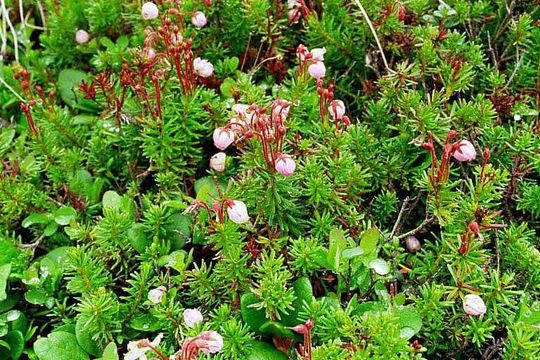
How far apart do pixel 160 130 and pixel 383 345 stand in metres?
1.02

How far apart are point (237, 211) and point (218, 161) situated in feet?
1.01

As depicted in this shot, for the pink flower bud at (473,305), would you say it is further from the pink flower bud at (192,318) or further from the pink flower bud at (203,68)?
the pink flower bud at (203,68)

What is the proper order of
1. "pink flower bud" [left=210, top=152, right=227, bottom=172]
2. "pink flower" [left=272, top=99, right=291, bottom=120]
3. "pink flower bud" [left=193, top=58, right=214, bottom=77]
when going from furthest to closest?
1. "pink flower bud" [left=193, top=58, right=214, bottom=77]
2. "pink flower bud" [left=210, top=152, right=227, bottom=172]
3. "pink flower" [left=272, top=99, right=291, bottom=120]

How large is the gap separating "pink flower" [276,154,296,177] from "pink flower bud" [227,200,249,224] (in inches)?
5.6

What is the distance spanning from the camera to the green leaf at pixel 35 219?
2.24 metres

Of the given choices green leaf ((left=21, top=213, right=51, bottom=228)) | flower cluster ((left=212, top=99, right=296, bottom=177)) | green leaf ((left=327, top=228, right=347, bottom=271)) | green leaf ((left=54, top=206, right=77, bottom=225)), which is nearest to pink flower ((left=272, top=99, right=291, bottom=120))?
flower cluster ((left=212, top=99, right=296, bottom=177))

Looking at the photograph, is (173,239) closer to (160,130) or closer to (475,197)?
(160,130)

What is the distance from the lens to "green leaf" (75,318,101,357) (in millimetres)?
1919

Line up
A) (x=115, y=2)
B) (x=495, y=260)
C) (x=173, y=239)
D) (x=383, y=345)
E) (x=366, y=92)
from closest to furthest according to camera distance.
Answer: (x=383, y=345) → (x=495, y=260) → (x=173, y=239) → (x=366, y=92) → (x=115, y=2)

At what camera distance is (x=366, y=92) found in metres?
2.41

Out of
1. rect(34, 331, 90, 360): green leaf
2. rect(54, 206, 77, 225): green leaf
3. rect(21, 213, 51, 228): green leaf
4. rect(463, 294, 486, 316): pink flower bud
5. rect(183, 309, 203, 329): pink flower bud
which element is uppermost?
rect(463, 294, 486, 316): pink flower bud

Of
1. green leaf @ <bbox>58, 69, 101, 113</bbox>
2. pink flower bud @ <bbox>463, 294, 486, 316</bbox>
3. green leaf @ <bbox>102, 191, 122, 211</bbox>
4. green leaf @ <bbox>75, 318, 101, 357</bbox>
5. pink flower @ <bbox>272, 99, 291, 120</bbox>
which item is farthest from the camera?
green leaf @ <bbox>58, 69, 101, 113</bbox>

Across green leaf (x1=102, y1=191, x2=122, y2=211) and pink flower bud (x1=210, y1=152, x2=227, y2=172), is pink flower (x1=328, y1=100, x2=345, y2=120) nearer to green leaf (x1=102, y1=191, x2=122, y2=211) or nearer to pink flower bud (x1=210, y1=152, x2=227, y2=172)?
pink flower bud (x1=210, y1=152, x2=227, y2=172)

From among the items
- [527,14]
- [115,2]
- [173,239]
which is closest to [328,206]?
[173,239]
